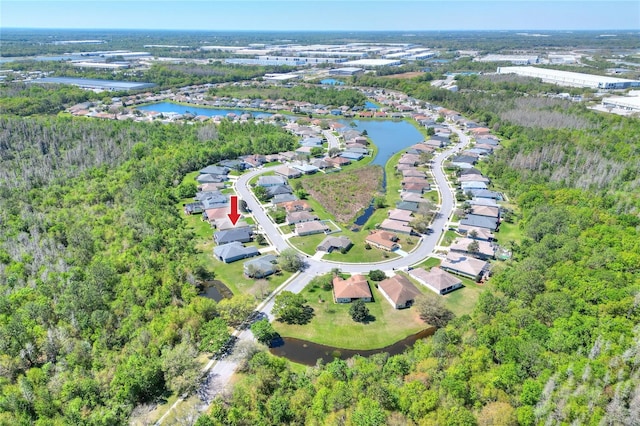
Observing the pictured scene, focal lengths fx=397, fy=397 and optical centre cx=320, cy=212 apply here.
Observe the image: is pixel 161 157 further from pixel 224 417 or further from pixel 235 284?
pixel 224 417

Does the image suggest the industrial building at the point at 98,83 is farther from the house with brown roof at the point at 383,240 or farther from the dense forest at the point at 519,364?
the dense forest at the point at 519,364

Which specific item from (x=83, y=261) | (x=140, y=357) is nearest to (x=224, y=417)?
(x=140, y=357)

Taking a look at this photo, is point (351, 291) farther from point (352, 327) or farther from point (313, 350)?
point (313, 350)

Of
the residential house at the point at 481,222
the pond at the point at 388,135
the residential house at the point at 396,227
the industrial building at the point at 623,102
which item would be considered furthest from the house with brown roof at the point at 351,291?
the industrial building at the point at 623,102

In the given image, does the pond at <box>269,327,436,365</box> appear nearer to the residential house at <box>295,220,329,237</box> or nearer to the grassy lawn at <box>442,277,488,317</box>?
the grassy lawn at <box>442,277,488,317</box>

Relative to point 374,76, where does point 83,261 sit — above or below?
below

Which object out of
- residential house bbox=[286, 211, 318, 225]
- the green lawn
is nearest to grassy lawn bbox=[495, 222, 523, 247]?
the green lawn
